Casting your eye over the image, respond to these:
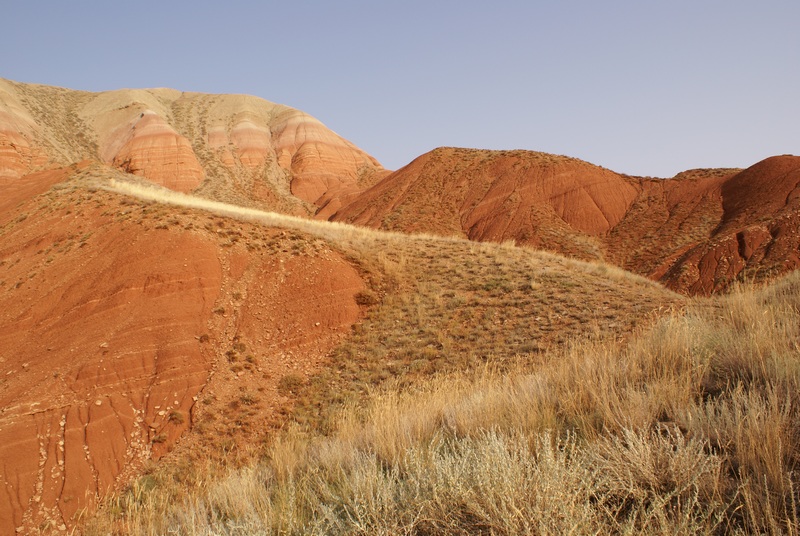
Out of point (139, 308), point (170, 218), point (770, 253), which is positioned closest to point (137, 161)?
point (170, 218)

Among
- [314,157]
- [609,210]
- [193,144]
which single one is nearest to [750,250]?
[609,210]

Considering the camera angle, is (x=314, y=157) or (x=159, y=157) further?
(x=314, y=157)

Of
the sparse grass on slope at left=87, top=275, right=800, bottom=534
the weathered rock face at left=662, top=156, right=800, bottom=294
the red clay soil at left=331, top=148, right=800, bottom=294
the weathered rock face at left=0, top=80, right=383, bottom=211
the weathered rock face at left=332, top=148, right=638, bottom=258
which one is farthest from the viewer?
the weathered rock face at left=0, top=80, right=383, bottom=211

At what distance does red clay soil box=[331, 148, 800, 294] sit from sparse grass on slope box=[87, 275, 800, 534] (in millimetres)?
22388

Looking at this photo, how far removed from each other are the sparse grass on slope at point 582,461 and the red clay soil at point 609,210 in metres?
22.4


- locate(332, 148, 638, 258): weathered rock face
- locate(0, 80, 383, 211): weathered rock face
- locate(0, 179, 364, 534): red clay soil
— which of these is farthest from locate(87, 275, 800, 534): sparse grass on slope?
locate(0, 80, 383, 211): weathered rock face

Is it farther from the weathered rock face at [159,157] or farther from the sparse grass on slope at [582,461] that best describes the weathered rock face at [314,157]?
the sparse grass on slope at [582,461]

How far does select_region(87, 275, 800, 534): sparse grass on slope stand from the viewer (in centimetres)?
229

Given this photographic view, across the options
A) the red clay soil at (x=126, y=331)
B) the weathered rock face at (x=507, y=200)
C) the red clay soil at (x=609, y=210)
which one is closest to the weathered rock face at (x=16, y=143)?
the red clay soil at (x=609, y=210)

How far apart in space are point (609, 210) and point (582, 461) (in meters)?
40.3

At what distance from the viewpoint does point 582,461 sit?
2.79m

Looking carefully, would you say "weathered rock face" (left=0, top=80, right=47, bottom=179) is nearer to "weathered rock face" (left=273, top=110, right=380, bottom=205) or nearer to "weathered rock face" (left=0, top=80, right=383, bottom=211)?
"weathered rock face" (left=0, top=80, right=383, bottom=211)

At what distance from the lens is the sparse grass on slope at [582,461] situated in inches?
90.4

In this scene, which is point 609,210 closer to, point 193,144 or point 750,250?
point 750,250
